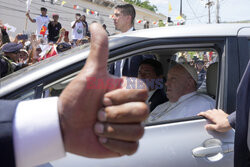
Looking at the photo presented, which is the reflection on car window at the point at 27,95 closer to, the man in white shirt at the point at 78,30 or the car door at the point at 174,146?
the car door at the point at 174,146

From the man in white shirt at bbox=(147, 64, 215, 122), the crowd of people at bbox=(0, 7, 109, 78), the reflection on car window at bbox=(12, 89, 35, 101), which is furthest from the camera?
the crowd of people at bbox=(0, 7, 109, 78)

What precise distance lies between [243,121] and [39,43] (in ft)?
26.8

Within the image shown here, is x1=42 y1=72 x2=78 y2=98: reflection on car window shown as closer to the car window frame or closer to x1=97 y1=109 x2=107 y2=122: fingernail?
the car window frame

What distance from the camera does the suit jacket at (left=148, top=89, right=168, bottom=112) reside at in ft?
8.37

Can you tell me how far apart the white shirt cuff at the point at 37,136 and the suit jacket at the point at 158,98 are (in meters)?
1.75

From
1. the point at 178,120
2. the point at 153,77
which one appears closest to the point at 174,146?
the point at 178,120

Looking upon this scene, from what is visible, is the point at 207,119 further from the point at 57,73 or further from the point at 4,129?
the point at 4,129

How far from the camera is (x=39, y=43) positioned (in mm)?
8570

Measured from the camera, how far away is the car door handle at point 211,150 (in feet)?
5.56

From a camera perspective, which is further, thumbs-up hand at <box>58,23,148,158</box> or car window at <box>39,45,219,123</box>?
car window at <box>39,45,219,123</box>

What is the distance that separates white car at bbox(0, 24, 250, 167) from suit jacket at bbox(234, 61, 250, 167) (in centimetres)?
41

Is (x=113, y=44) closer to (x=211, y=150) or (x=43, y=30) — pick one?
(x=211, y=150)

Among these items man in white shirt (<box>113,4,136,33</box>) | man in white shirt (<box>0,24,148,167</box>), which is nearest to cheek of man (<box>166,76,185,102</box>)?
man in white shirt (<box>113,4,136,33</box>)

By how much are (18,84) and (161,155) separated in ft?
3.14
